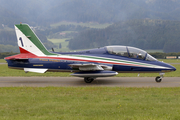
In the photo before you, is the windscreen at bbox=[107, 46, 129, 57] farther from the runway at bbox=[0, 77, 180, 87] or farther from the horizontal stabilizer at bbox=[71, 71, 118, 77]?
the runway at bbox=[0, 77, 180, 87]

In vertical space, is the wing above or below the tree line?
below

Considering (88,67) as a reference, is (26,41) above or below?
above

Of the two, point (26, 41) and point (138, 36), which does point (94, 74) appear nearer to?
point (26, 41)

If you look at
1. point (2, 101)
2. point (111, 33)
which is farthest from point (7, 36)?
point (2, 101)

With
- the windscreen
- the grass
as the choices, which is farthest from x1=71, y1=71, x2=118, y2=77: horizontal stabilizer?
the grass

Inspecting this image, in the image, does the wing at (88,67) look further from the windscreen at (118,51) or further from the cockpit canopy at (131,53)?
the cockpit canopy at (131,53)

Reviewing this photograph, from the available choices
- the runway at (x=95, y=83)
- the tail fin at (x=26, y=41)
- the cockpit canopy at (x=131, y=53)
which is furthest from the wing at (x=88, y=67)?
the tail fin at (x=26, y=41)

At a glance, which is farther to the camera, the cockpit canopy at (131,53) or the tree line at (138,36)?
the tree line at (138,36)

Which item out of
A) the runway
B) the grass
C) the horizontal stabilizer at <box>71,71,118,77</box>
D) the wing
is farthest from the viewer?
the wing

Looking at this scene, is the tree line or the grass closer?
the grass

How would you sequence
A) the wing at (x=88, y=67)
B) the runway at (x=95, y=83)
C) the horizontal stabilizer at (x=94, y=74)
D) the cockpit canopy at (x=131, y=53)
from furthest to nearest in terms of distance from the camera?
the cockpit canopy at (x=131, y=53) < the wing at (x=88, y=67) < the horizontal stabilizer at (x=94, y=74) < the runway at (x=95, y=83)

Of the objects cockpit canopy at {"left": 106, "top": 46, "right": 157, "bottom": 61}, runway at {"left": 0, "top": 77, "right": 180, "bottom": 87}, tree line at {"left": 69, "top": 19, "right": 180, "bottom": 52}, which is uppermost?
tree line at {"left": 69, "top": 19, "right": 180, "bottom": 52}

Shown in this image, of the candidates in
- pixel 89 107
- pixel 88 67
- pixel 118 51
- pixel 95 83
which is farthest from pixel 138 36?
pixel 89 107

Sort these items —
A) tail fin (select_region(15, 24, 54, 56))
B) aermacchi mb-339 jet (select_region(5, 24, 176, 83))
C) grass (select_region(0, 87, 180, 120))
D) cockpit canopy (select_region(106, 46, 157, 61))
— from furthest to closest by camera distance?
1. tail fin (select_region(15, 24, 54, 56))
2. cockpit canopy (select_region(106, 46, 157, 61))
3. aermacchi mb-339 jet (select_region(5, 24, 176, 83))
4. grass (select_region(0, 87, 180, 120))
